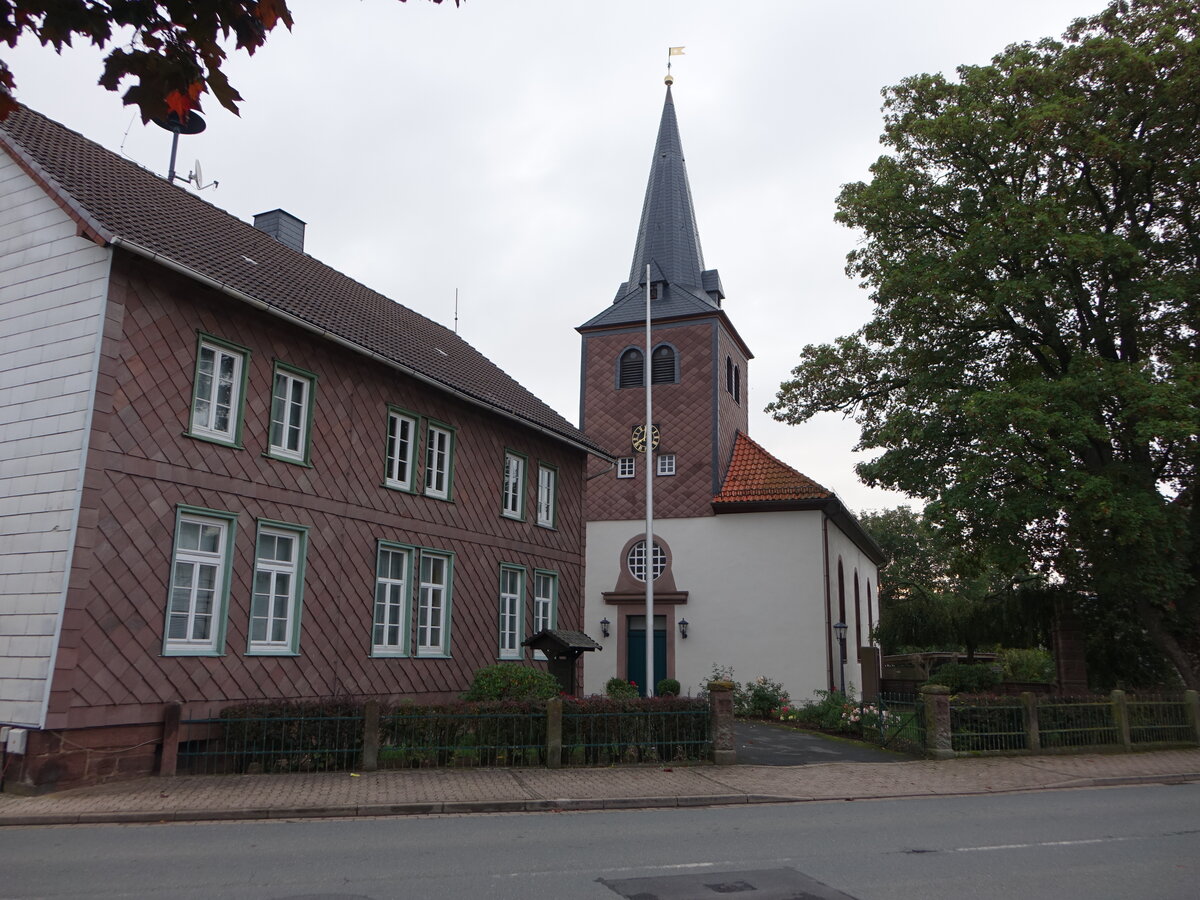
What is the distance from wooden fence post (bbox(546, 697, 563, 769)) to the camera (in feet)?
45.1

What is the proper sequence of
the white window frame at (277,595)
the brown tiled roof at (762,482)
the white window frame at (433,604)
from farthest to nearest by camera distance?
the brown tiled roof at (762,482)
the white window frame at (433,604)
the white window frame at (277,595)

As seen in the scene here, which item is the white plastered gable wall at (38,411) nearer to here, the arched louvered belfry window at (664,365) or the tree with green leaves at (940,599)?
the tree with green leaves at (940,599)

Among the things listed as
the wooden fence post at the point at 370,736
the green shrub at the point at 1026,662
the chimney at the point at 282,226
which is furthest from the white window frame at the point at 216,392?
the green shrub at the point at 1026,662

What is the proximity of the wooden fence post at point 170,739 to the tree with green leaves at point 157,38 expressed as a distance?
9.98 metres

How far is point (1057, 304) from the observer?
21.4 m

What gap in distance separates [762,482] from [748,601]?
12.1ft

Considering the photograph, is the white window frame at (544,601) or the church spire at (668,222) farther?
the church spire at (668,222)

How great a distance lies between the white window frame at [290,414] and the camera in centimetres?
1491

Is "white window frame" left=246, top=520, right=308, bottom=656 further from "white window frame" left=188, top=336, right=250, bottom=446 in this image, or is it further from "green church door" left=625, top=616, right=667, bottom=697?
"green church door" left=625, top=616, right=667, bottom=697

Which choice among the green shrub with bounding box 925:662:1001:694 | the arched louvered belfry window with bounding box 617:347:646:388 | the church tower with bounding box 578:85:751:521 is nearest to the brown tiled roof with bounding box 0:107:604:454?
the church tower with bounding box 578:85:751:521

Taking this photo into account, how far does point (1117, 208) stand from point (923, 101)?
4.82 meters

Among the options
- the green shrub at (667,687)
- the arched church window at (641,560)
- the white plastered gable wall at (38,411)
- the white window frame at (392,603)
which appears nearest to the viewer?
the white plastered gable wall at (38,411)

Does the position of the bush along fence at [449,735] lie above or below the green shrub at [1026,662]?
below

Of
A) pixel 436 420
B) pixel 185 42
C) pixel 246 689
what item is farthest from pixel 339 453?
pixel 185 42
